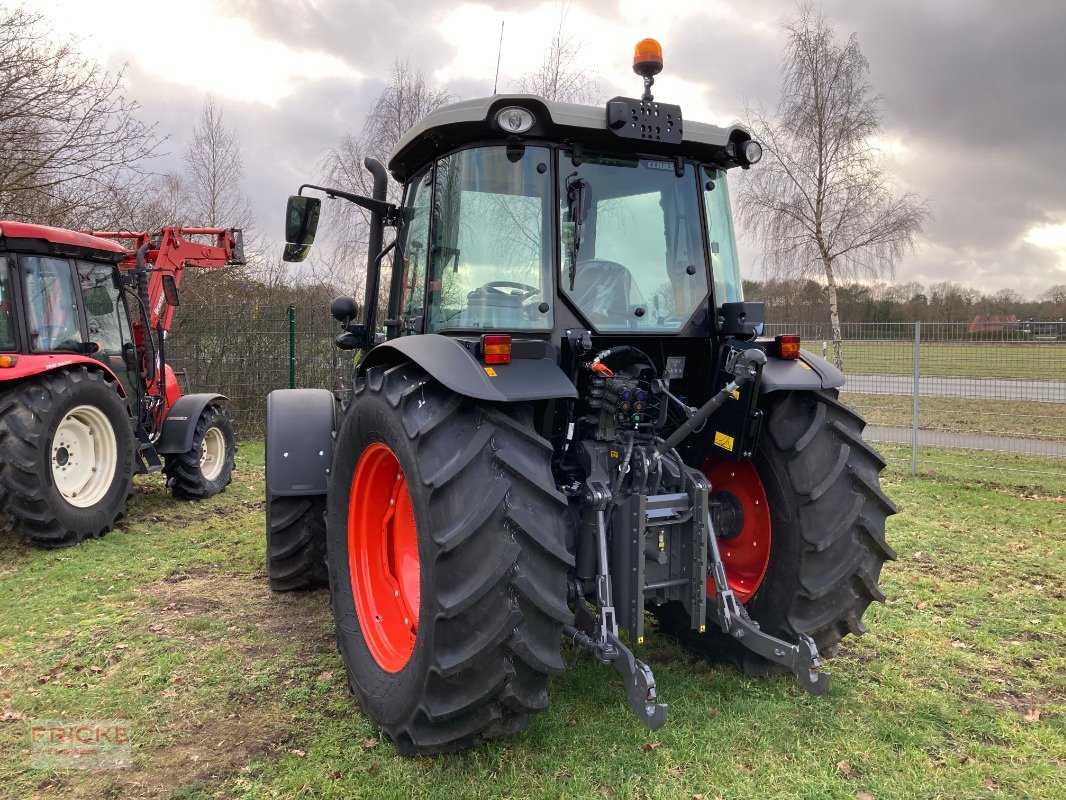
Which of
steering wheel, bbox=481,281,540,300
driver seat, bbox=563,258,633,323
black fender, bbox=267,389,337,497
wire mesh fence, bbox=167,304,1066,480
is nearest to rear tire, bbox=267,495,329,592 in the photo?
black fender, bbox=267,389,337,497

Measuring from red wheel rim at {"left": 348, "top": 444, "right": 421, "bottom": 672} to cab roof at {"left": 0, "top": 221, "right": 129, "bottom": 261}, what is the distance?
177 inches

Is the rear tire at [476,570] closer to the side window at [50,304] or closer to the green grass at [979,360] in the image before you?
the side window at [50,304]

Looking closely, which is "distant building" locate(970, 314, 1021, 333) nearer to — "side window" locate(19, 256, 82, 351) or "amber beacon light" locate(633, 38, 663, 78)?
"amber beacon light" locate(633, 38, 663, 78)

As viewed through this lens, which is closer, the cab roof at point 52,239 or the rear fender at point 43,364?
the rear fender at point 43,364

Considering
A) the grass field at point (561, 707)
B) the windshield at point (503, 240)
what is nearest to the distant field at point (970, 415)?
the grass field at point (561, 707)

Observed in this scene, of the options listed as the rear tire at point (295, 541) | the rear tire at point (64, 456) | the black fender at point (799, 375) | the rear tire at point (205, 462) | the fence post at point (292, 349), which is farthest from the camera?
the fence post at point (292, 349)

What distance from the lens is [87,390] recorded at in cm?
615

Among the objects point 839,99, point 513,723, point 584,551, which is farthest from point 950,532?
point 839,99

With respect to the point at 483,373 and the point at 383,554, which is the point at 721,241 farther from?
the point at 383,554

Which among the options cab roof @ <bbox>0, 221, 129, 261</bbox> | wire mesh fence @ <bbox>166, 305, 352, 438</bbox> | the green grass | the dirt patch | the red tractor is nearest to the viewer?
the dirt patch

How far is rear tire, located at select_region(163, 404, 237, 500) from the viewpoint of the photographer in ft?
25.3

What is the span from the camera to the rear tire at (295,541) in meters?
4.43

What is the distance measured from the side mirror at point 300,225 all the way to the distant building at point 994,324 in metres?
7.97

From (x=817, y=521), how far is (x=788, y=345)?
0.79m
